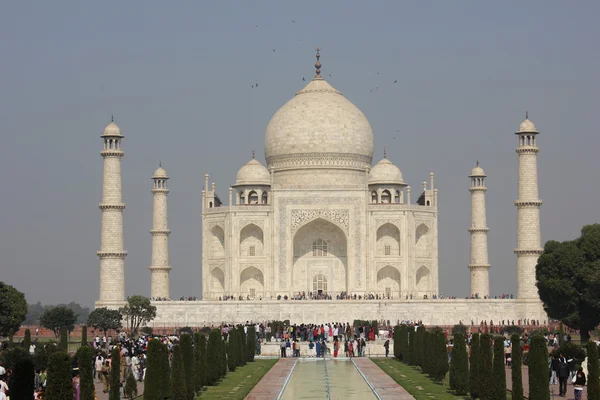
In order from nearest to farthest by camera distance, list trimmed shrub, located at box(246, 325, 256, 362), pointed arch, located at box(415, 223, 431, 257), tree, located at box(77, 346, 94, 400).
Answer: tree, located at box(77, 346, 94, 400), trimmed shrub, located at box(246, 325, 256, 362), pointed arch, located at box(415, 223, 431, 257)

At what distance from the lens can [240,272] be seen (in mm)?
46969

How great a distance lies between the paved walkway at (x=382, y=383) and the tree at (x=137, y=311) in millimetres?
12785

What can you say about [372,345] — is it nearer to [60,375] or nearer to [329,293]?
[329,293]

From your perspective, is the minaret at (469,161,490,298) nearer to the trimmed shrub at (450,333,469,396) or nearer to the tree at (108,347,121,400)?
the trimmed shrub at (450,333,469,396)

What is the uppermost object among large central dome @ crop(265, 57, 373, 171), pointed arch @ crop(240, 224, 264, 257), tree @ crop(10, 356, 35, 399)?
large central dome @ crop(265, 57, 373, 171)

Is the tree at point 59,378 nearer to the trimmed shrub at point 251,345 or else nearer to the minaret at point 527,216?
the trimmed shrub at point 251,345

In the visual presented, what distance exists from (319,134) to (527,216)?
927 centimetres

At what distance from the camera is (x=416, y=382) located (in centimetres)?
2352

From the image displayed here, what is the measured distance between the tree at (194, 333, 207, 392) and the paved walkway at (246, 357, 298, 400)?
93cm

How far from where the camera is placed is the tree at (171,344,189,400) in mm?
19062

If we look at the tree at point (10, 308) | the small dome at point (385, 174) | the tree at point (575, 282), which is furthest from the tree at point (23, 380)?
the small dome at point (385, 174)

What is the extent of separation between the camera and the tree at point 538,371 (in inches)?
707

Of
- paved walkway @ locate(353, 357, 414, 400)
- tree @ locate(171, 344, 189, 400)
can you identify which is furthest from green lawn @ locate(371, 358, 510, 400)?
→ tree @ locate(171, 344, 189, 400)

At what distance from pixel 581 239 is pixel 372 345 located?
7.42 metres
